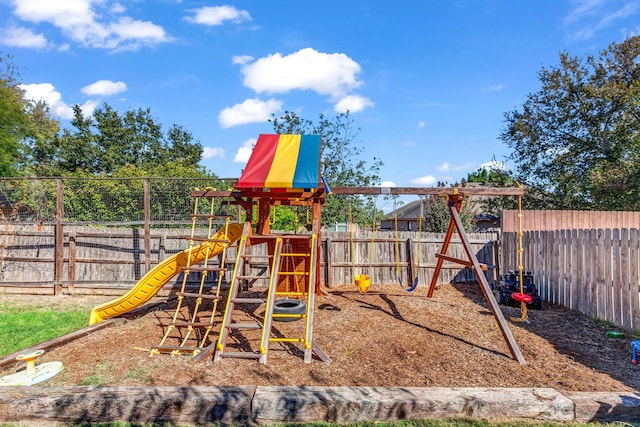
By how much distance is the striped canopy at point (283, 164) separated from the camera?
18.8 feet

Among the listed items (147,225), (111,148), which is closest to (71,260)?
(147,225)

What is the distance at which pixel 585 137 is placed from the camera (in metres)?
15.5

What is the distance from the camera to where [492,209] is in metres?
17.7

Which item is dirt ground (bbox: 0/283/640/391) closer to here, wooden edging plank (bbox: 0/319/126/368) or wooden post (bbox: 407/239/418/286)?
wooden edging plank (bbox: 0/319/126/368)

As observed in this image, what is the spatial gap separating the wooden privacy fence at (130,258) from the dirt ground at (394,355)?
2.67m

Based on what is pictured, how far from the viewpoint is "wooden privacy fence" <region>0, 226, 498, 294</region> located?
9062 millimetres

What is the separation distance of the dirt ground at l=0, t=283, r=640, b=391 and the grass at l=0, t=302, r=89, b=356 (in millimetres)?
1013

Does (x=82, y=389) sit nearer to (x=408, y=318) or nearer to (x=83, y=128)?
(x=408, y=318)

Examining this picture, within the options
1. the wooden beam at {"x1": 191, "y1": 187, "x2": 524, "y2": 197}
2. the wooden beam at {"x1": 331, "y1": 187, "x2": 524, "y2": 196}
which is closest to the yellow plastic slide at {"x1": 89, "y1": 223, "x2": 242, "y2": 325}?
the wooden beam at {"x1": 191, "y1": 187, "x2": 524, "y2": 197}

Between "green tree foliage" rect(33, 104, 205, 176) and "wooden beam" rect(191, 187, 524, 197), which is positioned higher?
"green tree foliage" rect(33, 104, 205, 176)

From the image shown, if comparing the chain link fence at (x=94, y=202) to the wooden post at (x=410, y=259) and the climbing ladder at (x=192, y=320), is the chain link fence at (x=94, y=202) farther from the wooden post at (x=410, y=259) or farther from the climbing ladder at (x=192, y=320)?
the wooden post at (x=410, y=259)

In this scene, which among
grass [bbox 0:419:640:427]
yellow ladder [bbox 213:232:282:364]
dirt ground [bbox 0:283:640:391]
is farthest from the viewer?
yellow ladder [bbox 213:232:282:364]

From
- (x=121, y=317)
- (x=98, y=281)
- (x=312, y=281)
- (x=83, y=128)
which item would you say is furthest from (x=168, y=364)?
(x=83, y=128)

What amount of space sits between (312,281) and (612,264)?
4769 mm
